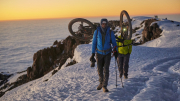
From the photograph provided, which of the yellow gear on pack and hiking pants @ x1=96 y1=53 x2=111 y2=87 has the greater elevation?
the yellow gear on pack

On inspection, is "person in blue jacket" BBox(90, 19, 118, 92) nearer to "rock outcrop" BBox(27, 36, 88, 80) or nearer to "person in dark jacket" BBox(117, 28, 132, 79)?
"person in dark jacket" BBox(117, 28, 132, 79)

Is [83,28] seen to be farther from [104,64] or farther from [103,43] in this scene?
[104,64]

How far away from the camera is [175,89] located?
507cm

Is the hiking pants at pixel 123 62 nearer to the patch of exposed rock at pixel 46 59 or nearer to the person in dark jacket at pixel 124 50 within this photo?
the person in dark jacket at pixel 124 50

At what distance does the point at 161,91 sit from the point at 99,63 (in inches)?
106

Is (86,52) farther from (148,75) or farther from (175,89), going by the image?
(175,89)

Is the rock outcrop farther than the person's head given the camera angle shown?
Yes

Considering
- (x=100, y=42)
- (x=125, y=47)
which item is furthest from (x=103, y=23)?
(x=125, y=47)

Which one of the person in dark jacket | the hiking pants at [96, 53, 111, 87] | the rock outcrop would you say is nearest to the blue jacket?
the hiking pants at [96, 53, 111, 87]

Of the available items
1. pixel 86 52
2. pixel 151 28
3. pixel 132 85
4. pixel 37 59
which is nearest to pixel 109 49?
pixel 132 85

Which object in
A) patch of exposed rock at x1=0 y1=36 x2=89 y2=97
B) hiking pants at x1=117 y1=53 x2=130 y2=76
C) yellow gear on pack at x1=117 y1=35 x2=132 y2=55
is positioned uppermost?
yellow gear on pack at x1=117 y1=35 x2=132 y2=55

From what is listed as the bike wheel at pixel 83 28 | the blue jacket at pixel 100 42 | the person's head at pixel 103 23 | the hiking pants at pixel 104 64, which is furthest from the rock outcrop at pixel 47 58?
the person's head at pixel 103 23

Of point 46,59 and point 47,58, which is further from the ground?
point 47,58

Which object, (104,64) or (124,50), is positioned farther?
(124,50)
